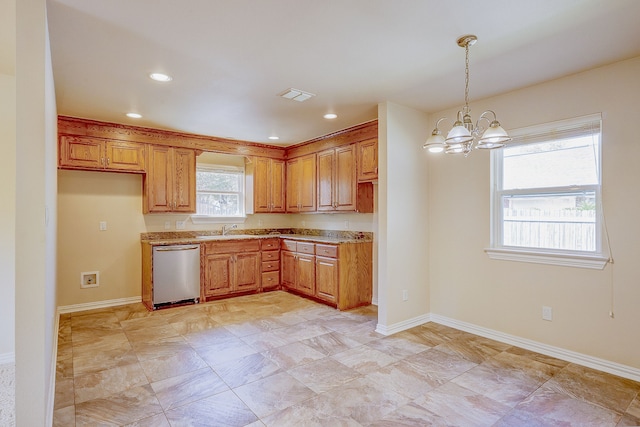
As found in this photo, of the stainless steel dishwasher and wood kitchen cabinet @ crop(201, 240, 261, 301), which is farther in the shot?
wood kitchen cabinet @ crop(201, 240, 261, 301)

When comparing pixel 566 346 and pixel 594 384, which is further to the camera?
pixel 566 346

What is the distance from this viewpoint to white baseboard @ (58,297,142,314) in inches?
173

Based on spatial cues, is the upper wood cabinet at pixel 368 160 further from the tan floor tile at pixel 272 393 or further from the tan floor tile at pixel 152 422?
the tan floor tile at pixel 152 422

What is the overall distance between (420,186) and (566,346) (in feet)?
6.72

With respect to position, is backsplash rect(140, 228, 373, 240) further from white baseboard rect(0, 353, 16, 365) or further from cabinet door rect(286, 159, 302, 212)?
white baseboard rect(0, 353, 16, 365)

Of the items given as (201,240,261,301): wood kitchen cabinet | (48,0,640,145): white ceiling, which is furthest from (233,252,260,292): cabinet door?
(48,0,640,145): white ceiling

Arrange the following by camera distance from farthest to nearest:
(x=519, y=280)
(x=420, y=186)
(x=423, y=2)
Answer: (x=420, y=186) < (x=519, y=280) < (x=423, y=2)

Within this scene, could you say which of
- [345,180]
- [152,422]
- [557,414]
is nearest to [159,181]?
[345,180]

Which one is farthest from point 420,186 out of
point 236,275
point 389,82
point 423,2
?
point 236,275

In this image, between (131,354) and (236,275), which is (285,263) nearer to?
(236,275)

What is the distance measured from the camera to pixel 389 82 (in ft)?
10.2

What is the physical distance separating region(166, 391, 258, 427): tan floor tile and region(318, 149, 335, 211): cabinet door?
315 centimetres

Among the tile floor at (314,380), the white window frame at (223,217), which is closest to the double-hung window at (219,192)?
the white window frame at (223,217)

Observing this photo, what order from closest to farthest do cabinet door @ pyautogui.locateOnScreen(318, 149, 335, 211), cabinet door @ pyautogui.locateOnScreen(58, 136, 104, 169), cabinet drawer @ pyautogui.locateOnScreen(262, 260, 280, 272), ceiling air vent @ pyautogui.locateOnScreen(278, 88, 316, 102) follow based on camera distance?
ceiling air vent @ pyautogui.locateOnScreen(278, 88, 316, 102), cabinet door @ pyautogui.locateOnScreen(58, 136, 104, 169), cabinet door @ pyautogui.locateOnScreen(318, 149, 335, 211), cabinet drawer @ pyautogui.locateOnScreen(262, 260, 280, 272)
